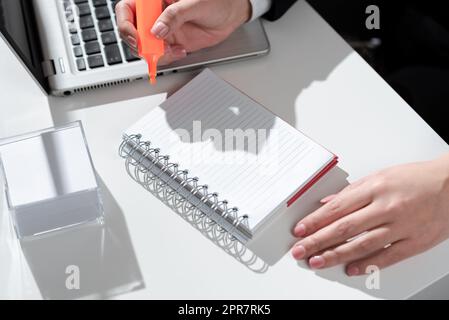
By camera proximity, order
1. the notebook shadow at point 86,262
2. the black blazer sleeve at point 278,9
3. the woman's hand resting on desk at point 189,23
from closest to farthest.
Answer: the notebook shadow at point 86,262, the woman's hand resting on desk at point 189,23, the black blazer sleeve at point 278,9

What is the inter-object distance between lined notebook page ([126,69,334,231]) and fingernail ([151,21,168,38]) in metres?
0.08

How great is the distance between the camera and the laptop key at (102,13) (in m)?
0.99

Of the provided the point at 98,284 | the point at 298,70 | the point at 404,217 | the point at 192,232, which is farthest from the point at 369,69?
the point at 98,284

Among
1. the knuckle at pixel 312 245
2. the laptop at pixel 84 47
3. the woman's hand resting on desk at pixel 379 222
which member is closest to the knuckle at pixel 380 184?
the woman's hand resting on desk at pixel 379 222

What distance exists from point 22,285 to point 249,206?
0.98 feet

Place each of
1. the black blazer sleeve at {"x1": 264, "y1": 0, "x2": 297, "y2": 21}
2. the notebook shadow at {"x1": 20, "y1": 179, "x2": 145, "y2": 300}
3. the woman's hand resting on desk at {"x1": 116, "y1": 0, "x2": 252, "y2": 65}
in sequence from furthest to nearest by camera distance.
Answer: the black blazer sleeve at {"x1": 264, "y1": 0, "x2": 297, "y2": 21} → the woman's hand resting on desk at {"x1": 116, "y1": 0, "x2": 252, "y2": 65} → the notebook shadow at {"x1": 20, "y1": 179, "x2": 145, "y2": 300}

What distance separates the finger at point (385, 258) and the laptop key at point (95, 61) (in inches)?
17.9

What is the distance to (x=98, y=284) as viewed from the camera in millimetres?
810

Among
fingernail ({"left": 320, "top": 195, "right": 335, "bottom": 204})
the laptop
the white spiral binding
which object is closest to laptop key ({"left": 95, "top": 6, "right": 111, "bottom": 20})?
the laptop

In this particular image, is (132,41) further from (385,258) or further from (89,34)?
(385,258)

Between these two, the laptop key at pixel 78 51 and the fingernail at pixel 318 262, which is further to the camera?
the laptop key at pixel 78 51

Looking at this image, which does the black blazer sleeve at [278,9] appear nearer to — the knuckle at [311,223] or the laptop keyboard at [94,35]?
the laptop keyboard at [94,35]

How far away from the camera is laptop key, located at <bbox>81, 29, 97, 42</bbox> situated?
970 mm

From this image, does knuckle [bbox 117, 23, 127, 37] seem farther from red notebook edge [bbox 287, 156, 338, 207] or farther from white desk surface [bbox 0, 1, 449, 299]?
red notebook edge [bbox 287, 156, 338, 207]
